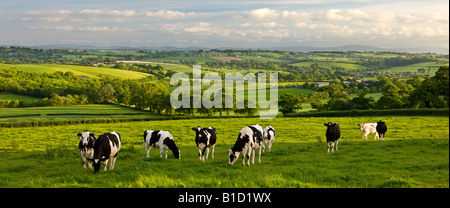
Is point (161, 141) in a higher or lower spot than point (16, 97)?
higher

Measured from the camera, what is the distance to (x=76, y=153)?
20594 mm

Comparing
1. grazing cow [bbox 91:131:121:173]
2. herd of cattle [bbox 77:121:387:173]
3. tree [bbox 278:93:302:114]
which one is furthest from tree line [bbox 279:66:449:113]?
grazing cow [bbox 91:131:121:173]

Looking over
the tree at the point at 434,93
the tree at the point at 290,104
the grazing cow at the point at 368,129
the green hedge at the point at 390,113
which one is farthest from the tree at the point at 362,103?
the grazing cow at the point at 368,129

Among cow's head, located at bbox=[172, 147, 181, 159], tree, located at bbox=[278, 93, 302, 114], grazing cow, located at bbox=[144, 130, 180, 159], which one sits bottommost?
tree, located at bbox=[278, 93, 302, 114]

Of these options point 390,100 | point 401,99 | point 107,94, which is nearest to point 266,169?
point 390,100

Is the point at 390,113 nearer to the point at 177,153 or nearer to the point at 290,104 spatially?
the point at 290,104

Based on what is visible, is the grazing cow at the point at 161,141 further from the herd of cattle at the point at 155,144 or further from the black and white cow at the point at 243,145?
the black and white cow at the point at 243,145

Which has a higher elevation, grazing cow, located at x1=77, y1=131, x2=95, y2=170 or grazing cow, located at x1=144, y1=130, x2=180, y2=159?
grazing cow, located at x1=77, y1=131, x2=95, y2=170

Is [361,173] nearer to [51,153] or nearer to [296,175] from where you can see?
[296,175]

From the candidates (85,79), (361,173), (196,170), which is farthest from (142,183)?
(85,79)

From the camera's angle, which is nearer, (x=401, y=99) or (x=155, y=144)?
(x=155, y=144)

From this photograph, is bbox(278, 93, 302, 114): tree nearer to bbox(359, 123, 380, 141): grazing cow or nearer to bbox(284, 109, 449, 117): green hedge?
bbox(284, 109, 449, 117): green hedge

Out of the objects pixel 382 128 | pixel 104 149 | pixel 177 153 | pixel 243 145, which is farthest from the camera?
pixel 382 128

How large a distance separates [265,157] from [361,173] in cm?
611
